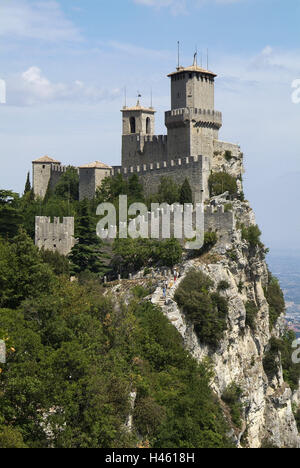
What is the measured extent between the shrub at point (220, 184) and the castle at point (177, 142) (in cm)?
48

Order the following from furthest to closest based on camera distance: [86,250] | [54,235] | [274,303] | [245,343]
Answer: [274,303]
[54,235]
[245,343]
[86,250]

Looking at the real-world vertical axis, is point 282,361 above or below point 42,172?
below

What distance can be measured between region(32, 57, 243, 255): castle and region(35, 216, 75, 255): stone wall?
30.0ft

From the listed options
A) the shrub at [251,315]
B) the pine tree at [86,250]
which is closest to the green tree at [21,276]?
the pine tree at [86,250]

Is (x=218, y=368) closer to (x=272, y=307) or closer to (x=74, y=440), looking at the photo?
(x=272, y=307)

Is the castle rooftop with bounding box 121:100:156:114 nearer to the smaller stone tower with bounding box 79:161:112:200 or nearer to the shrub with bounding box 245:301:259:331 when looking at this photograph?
the smaller stone tower with bounding box 79:161:112:200

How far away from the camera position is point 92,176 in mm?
66188

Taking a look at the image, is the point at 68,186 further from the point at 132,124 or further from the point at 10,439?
the point at 10,439

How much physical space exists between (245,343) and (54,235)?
42.7 feet

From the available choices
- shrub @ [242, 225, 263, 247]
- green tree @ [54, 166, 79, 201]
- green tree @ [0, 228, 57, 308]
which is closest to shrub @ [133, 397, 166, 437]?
green tree @ [0, 228, 57, 308]

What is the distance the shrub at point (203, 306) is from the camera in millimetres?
46750

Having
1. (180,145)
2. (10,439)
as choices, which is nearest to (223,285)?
(180,145)

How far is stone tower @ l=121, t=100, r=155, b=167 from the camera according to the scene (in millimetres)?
67188

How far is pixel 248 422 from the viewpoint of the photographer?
1984 inches
